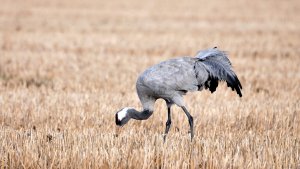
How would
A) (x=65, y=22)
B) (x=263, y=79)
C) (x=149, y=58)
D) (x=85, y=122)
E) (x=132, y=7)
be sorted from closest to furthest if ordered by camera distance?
(x=85, y=122), (x=263, y=79), (x=149, y=58), (x=65, y=22), (x=132, y=7)

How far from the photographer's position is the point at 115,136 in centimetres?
567

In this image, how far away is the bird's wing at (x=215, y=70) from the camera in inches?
244

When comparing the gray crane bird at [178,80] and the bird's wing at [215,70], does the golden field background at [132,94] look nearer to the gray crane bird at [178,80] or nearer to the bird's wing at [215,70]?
the gray crane bird at [178,80]

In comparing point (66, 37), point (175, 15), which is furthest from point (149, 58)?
point (175, 15)

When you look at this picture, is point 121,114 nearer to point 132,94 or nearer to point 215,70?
point 215,70

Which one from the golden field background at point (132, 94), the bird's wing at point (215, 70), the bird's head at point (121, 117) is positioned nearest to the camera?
the golden field background at point (132, 94)

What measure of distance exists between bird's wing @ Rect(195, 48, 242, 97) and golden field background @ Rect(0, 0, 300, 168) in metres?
0.62

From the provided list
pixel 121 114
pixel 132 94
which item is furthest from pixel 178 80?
pixel 132 94

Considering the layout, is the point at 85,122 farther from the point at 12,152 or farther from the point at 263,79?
the point at 263,79

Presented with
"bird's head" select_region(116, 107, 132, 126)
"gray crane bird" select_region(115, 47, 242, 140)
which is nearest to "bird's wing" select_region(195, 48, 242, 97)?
"gray crane bird" select_region(115, 47, 242, 140)

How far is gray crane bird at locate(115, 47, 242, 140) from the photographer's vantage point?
19.4 feet

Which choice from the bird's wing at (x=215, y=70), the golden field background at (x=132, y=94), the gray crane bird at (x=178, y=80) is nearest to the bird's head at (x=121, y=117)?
the gray crane bird at (x=178, y=80)

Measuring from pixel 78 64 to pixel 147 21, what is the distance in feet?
36.5

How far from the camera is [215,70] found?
622 cm
